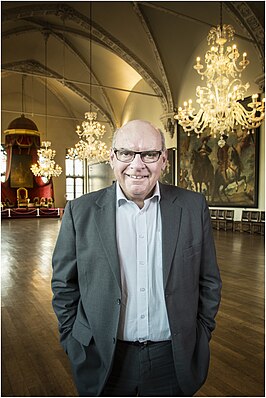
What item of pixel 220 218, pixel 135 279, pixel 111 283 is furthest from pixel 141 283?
pixel 220 218

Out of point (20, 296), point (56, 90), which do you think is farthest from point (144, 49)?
point (20, 296)

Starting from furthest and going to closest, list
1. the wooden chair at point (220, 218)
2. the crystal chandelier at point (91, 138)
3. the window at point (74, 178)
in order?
the window at point (74, 178)
the wooden chair at point (220, 218)
the crystal chandelier at point (91, 138)

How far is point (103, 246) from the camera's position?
1574mm

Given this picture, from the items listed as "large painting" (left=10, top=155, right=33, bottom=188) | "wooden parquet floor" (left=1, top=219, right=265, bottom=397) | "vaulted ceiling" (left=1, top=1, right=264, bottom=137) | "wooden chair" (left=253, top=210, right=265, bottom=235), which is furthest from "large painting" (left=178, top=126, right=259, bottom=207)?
"large painting" (left=10, top=155, right=33, bottom=188)

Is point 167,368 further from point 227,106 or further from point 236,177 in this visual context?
point 236,177

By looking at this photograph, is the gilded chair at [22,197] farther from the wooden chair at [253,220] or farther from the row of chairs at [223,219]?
the wooden chair at [253,220]

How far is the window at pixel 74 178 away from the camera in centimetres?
2803

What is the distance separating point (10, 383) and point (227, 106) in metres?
7.73

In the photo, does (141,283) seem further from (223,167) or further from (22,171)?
(22,171)

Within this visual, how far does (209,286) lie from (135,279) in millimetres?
442

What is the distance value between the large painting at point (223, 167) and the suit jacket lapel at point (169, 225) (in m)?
11.6

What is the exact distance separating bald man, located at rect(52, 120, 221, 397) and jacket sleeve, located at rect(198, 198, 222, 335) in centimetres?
2

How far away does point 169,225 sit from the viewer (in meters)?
1.62

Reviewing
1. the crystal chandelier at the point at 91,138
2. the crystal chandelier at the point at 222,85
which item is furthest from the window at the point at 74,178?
the crystal chandelier at the point at 222,85
